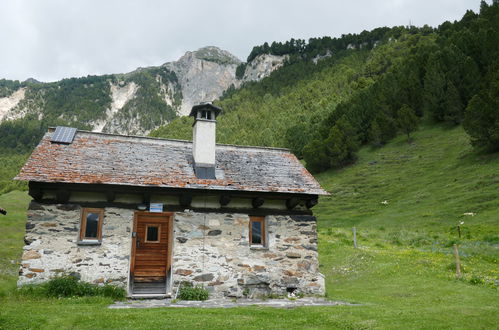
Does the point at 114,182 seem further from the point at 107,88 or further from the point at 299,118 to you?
the point at 107,88

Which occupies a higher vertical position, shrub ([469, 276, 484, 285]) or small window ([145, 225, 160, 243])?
small window ([145, 225, 160, 243])

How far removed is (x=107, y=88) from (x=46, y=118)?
37.3 metres

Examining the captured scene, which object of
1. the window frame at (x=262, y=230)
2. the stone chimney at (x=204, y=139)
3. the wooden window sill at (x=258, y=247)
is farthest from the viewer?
the stone chimney at (x=204, y=139)

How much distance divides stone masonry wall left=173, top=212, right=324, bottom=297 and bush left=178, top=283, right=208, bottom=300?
0.63 feet

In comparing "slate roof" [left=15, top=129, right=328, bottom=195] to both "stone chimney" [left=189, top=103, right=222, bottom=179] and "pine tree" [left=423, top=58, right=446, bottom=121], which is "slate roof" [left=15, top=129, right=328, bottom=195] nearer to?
"stone chimney" [left=189, top=103, right=222, bottom=179]

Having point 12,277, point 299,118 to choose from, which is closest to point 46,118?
point 299,118

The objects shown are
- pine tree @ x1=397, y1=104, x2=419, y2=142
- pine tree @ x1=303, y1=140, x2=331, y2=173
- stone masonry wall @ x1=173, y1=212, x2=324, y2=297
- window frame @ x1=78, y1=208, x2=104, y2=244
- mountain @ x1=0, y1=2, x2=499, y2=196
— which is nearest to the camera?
window frame @ x1=78, y1=208, x2=104, y2=244

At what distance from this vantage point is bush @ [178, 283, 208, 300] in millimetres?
11652

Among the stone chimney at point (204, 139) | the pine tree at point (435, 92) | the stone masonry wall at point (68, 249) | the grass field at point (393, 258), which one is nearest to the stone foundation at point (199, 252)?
the stone masonry wall at point (68, 249)

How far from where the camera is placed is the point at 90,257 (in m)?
11.5

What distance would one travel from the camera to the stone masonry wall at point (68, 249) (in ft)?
36.4

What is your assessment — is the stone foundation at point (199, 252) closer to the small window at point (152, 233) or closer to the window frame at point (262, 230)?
the window frame at point (262, 230)

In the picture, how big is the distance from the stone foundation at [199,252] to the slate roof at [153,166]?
0.96 metres

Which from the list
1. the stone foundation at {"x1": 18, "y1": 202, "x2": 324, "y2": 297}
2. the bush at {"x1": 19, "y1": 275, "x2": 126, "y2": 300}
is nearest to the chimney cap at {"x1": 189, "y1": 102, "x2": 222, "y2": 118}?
the stone foundation at {"x1": 18, "y1": 202, "x2": 324, "y2": 297}
